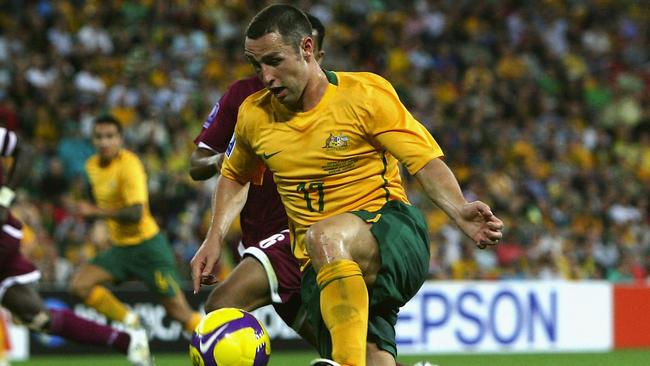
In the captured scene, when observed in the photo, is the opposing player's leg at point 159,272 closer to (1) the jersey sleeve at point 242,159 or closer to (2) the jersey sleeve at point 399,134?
(1) the jersey sleeve at point 242,159

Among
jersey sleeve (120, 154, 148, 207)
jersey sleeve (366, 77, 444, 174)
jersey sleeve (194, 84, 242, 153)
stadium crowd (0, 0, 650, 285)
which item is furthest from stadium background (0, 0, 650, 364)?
jersey sleeve (366, 77, 444, 174)

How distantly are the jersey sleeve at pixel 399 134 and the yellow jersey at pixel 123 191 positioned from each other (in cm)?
514

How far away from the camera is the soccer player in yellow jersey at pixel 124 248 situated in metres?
9.95

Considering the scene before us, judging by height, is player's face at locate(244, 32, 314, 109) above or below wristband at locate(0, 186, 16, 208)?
above

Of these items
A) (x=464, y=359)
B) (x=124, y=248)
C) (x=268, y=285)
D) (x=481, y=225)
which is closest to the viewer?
(x=481, y=225)

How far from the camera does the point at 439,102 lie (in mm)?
17203

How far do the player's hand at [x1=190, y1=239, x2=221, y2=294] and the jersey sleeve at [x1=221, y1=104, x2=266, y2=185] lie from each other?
0.39m

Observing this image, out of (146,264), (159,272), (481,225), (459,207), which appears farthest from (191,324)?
(481,225)

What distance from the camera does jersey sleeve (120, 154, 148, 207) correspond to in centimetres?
991

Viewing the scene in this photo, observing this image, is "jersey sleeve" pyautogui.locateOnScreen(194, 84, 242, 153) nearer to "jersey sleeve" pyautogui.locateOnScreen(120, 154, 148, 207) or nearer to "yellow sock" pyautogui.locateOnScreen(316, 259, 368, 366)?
"yellow sock" pyautogui.locateOnScreen(316, 259, 368, 366)

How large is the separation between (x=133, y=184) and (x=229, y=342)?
499 centimetres

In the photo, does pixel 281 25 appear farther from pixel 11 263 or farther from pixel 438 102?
pixel 438 102

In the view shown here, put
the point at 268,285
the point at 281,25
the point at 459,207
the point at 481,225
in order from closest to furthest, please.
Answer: the point at 481,225
the point at 459,207
the point at 281,25
the point at 268,285

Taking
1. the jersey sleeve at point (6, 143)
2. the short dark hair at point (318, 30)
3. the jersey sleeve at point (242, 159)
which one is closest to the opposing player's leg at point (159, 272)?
the jersey sleeve at point (6, 143)
